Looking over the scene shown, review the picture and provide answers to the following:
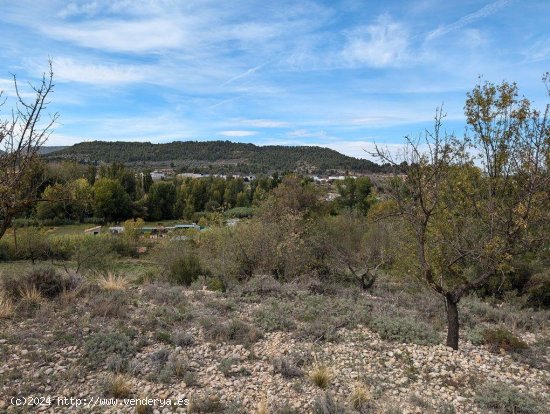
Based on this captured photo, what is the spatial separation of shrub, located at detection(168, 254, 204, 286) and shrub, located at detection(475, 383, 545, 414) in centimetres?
1264

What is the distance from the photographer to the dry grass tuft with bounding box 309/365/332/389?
586 cm

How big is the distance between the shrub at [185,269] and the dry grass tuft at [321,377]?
11248mm

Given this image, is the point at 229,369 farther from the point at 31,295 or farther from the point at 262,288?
the point at 31,295

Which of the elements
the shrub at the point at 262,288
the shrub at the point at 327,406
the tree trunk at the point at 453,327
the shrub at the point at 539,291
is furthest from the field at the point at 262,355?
the shrub at the point at 539,291

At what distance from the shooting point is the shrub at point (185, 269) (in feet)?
54.9

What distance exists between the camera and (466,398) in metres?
5.63

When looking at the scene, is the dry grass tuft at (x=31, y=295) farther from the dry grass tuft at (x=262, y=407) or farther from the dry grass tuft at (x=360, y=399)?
the dry grass tuft at (x=360, y=399)

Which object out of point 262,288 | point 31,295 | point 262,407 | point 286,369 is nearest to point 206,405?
point 262,407

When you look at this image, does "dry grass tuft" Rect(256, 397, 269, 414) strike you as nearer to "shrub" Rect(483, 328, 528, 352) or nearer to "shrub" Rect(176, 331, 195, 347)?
"shrub" Rect(176, 331, 195, 347)

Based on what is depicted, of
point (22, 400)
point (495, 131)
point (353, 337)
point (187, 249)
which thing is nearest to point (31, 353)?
point (22, 400)

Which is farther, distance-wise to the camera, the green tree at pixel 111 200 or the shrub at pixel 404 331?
the green tree at pixel 111 200

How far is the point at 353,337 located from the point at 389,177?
337 centimetres

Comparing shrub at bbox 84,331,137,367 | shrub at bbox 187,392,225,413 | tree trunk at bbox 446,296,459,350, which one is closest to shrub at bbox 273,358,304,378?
shrub at bbox 187,392,225,413

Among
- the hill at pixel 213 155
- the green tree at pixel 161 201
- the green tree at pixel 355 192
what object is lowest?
the green tree at pixel 161 201
